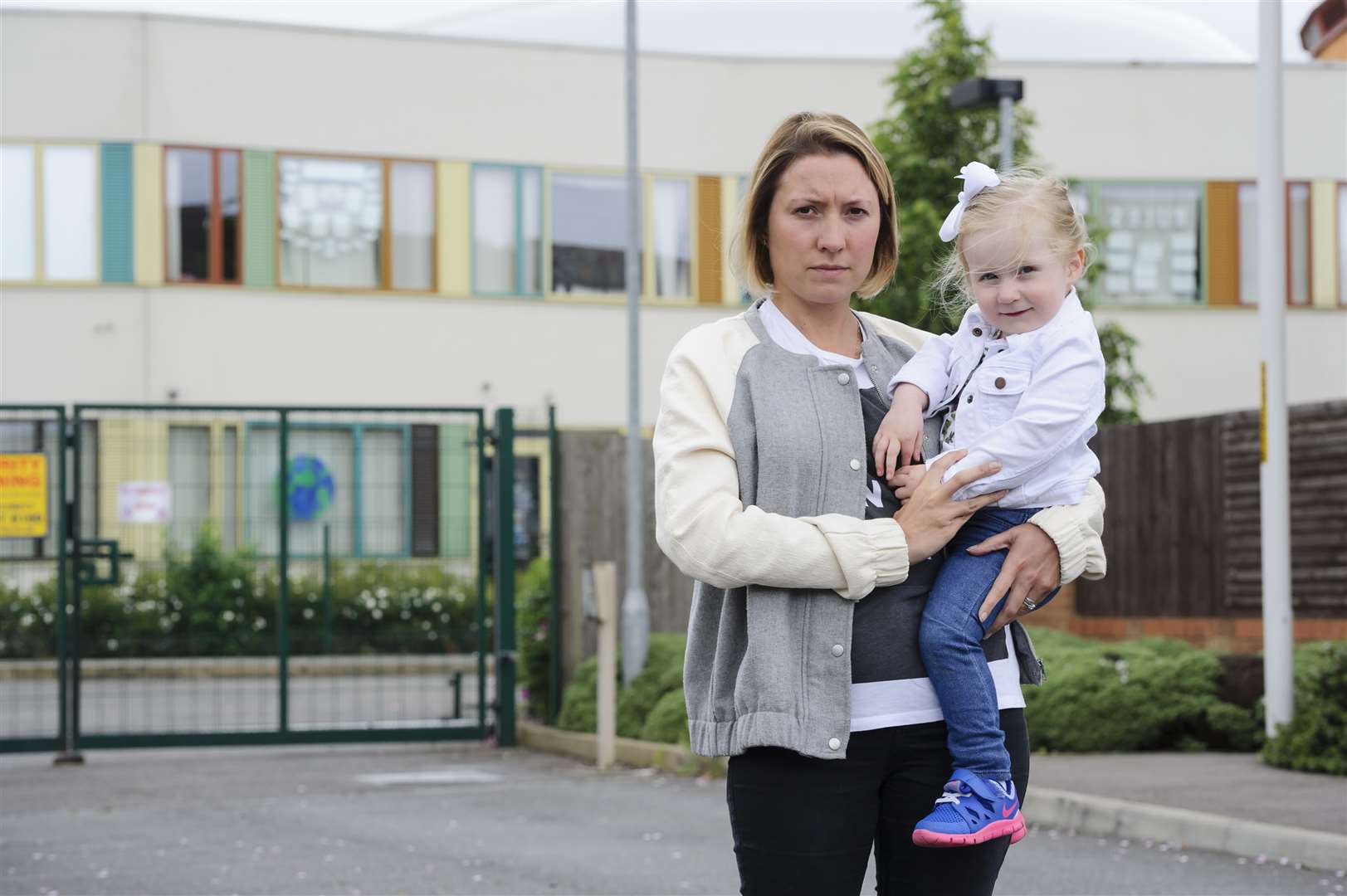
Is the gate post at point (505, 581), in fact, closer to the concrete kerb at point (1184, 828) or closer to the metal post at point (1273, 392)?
the concrete kerb at point (1184, 828)

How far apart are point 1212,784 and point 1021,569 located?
7.04 m

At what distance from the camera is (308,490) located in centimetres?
1454

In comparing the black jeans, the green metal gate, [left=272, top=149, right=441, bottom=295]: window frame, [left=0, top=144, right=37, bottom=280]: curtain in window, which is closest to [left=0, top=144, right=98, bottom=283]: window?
[left=0, top=144, right=37, bottom=280]: curtain in window

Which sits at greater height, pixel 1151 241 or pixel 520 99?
pixel 520 99

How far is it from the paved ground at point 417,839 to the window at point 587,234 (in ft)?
44.0

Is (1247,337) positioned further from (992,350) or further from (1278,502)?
(992,350)

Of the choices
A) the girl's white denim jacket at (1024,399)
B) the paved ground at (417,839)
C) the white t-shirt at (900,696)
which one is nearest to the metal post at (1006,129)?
the paved ground at (417,839)

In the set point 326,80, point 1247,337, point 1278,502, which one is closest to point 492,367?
point 326,80

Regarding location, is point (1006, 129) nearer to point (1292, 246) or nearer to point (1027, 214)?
point (1027, 214)

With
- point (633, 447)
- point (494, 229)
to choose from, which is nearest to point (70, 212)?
point (494, 229)

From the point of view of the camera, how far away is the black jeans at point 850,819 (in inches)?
116

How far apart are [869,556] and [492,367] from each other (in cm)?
2247

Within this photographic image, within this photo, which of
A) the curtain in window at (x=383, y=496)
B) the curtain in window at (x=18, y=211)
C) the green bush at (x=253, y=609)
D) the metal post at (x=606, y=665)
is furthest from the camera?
the curtain in window at (x=18, y=211)

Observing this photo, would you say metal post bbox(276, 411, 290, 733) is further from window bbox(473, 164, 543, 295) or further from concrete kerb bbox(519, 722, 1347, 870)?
window bbox(473, 164, 543, 295)
